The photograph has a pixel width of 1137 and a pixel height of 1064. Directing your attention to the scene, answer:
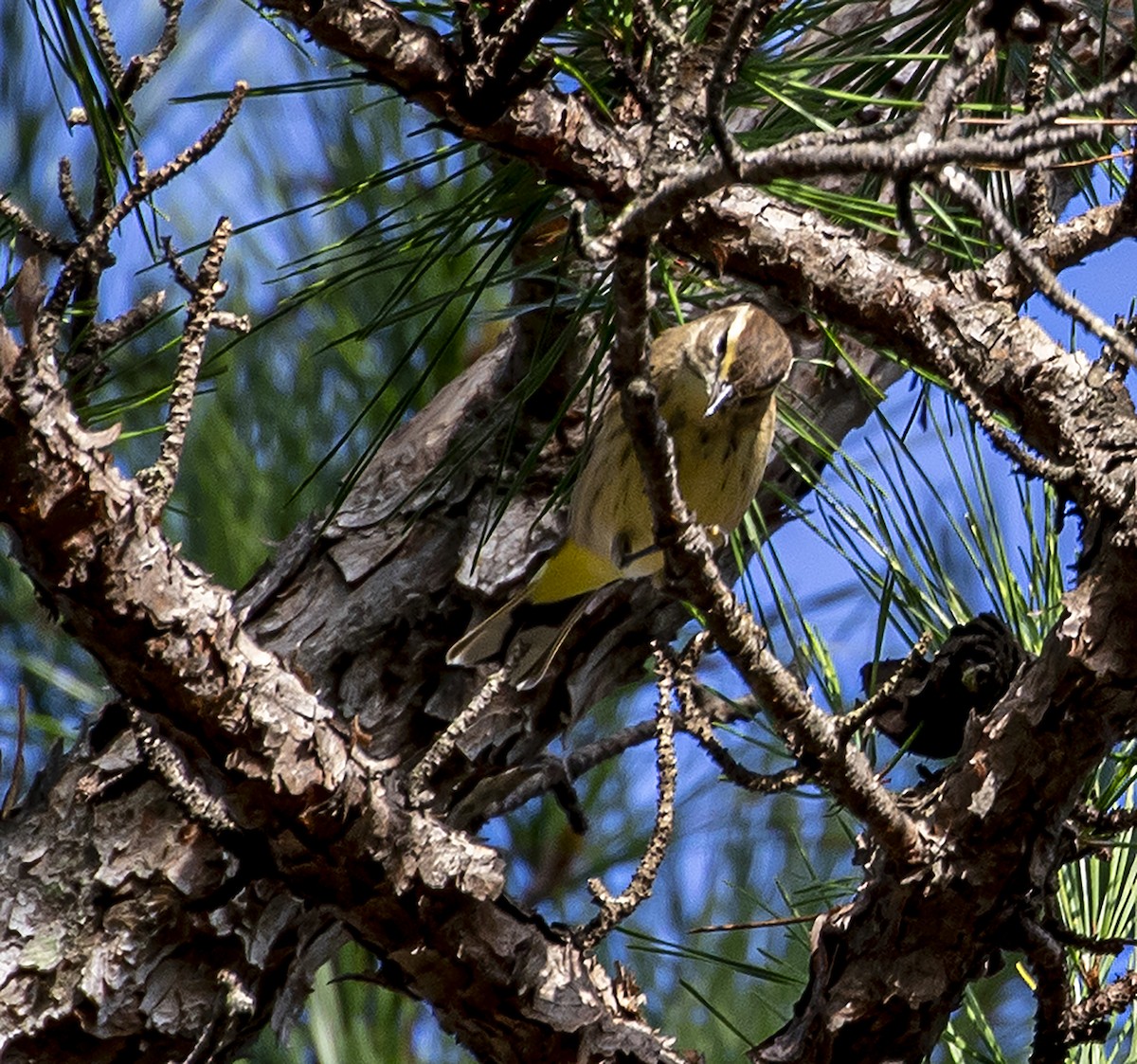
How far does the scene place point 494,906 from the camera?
1.91 meters

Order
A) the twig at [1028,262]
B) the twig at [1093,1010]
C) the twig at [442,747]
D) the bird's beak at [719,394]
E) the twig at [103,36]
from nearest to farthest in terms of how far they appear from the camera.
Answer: the twig at [1028,262] < the twig at [103,36] < the twig at [442,747] < the twig at [1093,1010] < the bird's beak at [719,394]

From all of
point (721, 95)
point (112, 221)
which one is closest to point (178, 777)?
point (112, 221)

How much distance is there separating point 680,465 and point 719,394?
315mm

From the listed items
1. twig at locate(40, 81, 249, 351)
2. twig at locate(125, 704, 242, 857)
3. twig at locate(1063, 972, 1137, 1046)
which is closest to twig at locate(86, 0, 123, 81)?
twig at locate(40, 81, 249, 351)

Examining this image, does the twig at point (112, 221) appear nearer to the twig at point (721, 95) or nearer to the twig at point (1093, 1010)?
the twig at point (721, 95)

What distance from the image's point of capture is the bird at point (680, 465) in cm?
Answer: 279

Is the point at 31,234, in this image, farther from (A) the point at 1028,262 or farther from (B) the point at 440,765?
(A) the point at 1028,262

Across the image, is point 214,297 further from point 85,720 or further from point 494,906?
point 85,720

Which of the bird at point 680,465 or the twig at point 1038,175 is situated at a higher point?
the bird at point 680,465

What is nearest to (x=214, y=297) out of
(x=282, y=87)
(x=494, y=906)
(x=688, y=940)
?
(x=282, y=87)

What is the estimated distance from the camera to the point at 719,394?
2717mm

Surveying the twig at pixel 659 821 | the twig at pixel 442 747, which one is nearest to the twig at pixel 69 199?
the twig at pixel 442 747

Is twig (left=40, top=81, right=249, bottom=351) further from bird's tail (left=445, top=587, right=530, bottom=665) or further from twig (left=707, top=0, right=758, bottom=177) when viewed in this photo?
bird's tail (left=445, top=587, right=530, bottom=665)

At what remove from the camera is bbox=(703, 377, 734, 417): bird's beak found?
2693 millimetres
